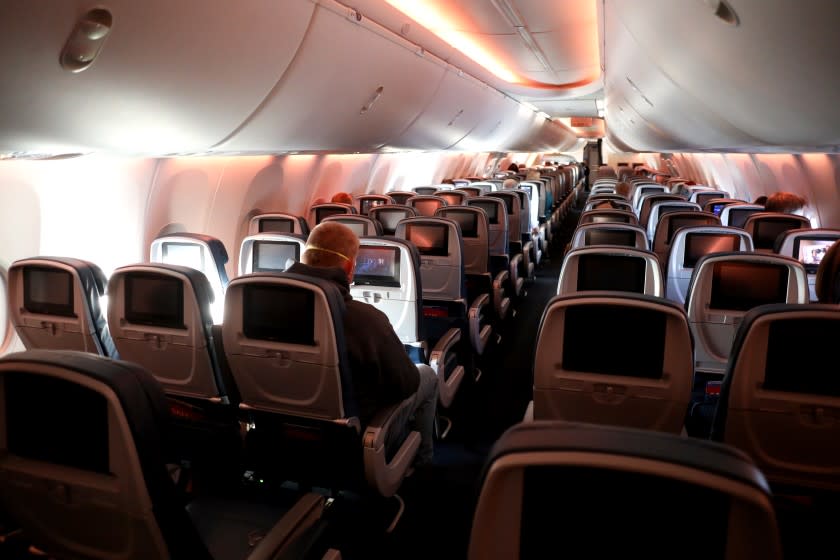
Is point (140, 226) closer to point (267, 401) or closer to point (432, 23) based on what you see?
point (267, 401)

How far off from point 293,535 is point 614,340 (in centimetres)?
150

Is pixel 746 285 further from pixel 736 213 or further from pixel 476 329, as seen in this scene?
pixel 736 213

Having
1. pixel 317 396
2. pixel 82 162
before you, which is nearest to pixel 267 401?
pixel 317 396

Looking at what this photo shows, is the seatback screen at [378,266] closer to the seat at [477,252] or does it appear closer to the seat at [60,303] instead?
the seat at [60,303]

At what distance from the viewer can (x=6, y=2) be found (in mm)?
2662

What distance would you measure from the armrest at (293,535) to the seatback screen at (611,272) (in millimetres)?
2448

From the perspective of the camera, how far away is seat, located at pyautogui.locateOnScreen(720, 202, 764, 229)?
25.3ft

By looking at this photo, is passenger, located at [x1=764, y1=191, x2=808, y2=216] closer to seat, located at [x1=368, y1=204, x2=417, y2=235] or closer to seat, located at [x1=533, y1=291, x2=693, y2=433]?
seat, located at [x1=368, y1=204, x2=417, y2=235]

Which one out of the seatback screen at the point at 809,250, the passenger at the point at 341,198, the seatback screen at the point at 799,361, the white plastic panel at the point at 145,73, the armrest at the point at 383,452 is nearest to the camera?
the seatback screen at the point at 799,361

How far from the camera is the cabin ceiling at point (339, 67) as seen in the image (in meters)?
3.17

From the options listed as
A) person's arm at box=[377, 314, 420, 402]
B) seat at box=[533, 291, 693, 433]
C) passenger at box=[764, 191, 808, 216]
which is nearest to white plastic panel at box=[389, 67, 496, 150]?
passenger at box=[764, 191, 808, 216]

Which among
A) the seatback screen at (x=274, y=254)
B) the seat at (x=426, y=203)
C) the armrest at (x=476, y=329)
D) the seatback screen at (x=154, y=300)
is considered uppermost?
the seat at (x=426, y=203)

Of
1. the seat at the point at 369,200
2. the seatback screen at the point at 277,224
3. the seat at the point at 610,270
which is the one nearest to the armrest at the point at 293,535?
the seat at the point at 610,270

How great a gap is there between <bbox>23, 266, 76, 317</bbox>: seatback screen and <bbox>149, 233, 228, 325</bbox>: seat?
125 centimetres
